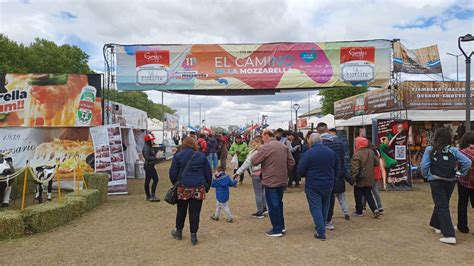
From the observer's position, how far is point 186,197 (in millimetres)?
5324

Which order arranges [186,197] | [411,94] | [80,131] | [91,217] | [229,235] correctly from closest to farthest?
[186,197] → [229,235] → [91,217] → [80,131] → [411,94]

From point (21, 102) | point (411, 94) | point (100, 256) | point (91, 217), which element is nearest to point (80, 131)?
point (21, 102)

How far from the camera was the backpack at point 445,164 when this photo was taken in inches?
Result: 208

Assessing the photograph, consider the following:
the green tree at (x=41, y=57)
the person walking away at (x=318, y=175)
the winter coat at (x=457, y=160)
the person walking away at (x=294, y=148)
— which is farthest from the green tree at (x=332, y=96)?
the person walking away at (x=318, y=175)

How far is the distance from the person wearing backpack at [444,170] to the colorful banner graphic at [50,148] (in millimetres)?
8411

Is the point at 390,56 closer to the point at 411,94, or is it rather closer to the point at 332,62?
the point at 332,62

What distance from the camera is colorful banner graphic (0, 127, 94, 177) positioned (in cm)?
1042

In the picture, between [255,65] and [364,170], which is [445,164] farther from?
[255,65]

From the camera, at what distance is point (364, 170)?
6816mm

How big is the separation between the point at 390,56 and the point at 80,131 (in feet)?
28.9

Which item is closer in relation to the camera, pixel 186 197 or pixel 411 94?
pixel 186 197

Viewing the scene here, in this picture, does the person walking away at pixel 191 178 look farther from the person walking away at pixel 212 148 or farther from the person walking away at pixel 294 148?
the person walking away at pixel 212 148

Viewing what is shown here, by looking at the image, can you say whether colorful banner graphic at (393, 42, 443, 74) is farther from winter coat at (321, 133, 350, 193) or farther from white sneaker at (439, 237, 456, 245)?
white sneaker at (439, 237, 456, 245)

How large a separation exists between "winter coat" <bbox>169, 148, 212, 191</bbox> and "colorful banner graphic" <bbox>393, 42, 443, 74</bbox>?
7147 millimetres
